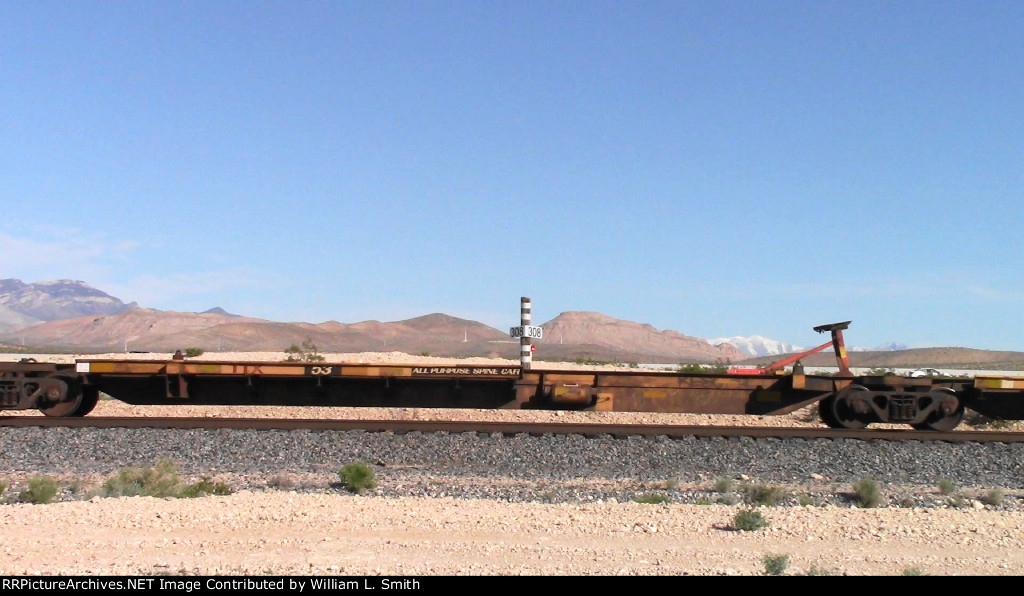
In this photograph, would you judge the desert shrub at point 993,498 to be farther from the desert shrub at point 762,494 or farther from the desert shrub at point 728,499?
the desert shrub at point 728,499

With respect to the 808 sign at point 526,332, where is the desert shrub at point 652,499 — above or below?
below

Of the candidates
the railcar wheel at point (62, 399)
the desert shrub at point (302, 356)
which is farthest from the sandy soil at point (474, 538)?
the desert shrub at point (302, 356)

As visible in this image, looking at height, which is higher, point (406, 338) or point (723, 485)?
point (406, 338)

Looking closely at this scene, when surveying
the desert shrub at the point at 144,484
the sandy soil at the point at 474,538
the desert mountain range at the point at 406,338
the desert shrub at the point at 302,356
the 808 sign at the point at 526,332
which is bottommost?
the sandy soil at the point at 474,538

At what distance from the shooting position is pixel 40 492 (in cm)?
902

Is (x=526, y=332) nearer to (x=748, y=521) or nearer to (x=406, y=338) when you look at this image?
(x=748, y=521)

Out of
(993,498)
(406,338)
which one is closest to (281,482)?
(993,498)

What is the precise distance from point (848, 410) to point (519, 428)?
18.0 ft

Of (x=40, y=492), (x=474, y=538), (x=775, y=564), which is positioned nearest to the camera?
(x=775, y=564)

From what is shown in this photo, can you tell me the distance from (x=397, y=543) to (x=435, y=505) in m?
1.94

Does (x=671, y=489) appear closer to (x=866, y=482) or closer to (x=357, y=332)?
(x=866, y=482)

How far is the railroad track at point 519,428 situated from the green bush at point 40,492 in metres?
4.52

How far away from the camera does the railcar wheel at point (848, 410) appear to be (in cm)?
1456

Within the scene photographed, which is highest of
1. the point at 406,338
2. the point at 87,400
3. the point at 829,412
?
the point at 406,338
